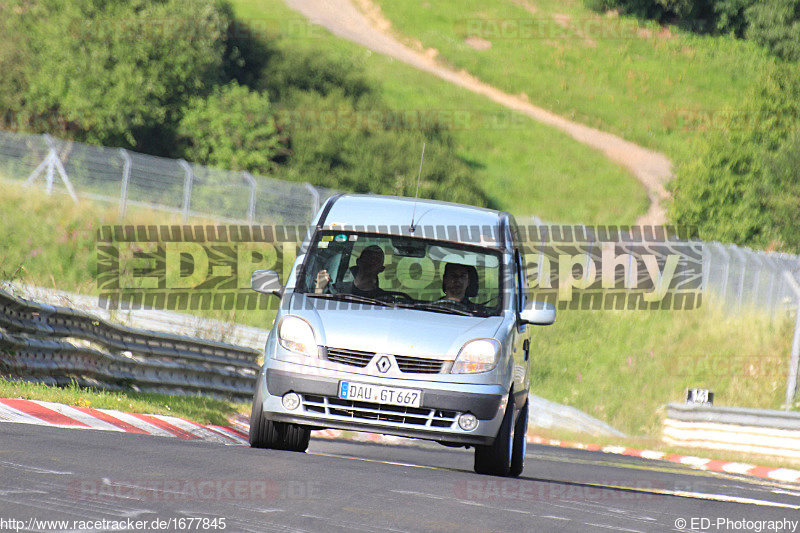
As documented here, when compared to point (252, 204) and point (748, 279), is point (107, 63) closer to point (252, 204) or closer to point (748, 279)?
point (252, 204)

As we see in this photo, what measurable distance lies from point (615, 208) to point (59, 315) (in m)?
46.4

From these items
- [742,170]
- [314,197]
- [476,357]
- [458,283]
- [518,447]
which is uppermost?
[458,283]

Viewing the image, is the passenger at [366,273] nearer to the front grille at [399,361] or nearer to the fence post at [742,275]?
the front grille at [399,361]

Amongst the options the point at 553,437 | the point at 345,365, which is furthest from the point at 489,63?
the point at 345,365

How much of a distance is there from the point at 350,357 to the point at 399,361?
1.20 feet

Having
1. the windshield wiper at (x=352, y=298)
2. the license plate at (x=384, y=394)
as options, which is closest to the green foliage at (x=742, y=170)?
the windshield wiper at (x=352, y=298)

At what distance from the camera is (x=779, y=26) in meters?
61.8

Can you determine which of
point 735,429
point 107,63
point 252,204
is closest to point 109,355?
point 735,429

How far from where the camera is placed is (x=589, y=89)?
229 ft

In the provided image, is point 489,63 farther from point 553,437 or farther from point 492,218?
point 492,218

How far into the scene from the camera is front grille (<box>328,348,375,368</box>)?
28.8ft

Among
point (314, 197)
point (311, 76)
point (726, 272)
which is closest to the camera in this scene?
point (726, 272)

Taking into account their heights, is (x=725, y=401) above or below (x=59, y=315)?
below

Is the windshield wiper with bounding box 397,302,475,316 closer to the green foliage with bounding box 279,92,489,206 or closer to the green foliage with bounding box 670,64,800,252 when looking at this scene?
the green foliage with bounding box 670,64,800,252
